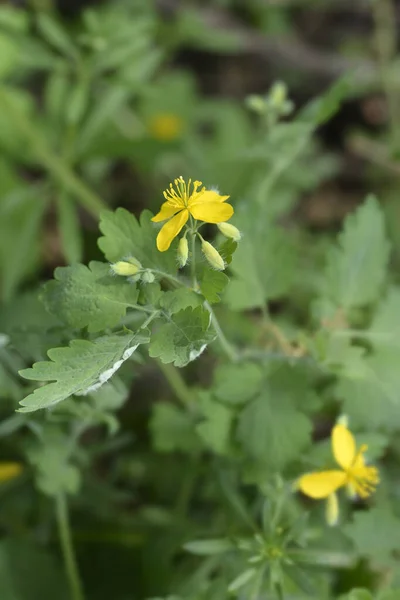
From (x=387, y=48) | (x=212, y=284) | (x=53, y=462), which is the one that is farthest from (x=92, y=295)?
(x=387, y=48)

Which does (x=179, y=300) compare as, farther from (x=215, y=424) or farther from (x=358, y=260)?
(x=358, y=260)

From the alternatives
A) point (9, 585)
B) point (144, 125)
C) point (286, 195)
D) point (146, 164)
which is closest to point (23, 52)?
point (146, 164)

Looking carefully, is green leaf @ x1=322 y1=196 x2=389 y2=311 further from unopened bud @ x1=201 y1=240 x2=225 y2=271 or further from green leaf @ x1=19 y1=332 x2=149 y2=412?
green leaf @ x1=19 y1=332 x2=149 y2=412

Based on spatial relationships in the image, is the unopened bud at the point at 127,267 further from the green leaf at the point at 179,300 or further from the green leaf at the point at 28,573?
the green leaf at the point at 28,573

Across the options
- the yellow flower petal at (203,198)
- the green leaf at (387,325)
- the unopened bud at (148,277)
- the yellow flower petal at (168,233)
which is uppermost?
the green leaf at (387,325)

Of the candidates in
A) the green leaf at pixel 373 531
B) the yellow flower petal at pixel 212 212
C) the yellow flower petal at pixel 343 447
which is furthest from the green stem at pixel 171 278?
the green leaf at pixel 373 531

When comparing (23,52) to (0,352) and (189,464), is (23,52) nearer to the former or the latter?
(0,352)

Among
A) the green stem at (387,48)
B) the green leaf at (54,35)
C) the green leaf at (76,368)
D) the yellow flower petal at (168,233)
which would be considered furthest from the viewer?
the green stem at (387,48)
